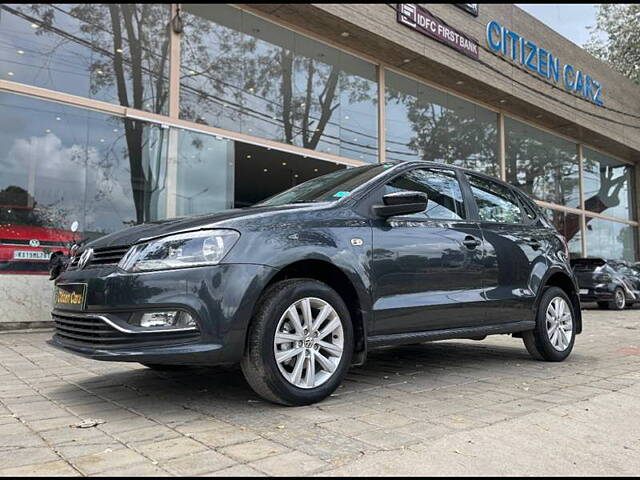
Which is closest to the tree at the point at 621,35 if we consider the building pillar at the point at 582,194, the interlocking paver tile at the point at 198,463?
the building pillar at the point at 582,194

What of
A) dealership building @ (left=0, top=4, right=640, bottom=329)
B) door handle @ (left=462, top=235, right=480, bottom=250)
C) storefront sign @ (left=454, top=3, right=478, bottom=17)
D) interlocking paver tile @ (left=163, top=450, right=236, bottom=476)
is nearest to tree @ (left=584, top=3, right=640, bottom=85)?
dealership building @ (left=0, top=4, right=640, bottom=329)

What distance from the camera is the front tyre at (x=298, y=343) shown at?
3234mm

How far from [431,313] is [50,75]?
7.53 m

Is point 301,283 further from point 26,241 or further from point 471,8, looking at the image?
point 471,8

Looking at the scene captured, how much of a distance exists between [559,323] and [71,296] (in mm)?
4360

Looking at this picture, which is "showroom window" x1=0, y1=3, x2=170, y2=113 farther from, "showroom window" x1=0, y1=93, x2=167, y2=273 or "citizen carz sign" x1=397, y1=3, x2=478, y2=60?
"citizen carz sign" x1=397, y1=3, x2=478, y2=60

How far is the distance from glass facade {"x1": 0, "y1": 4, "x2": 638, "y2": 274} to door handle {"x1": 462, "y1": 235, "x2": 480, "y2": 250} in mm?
713

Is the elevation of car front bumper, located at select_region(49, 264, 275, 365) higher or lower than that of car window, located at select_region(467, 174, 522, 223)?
lower

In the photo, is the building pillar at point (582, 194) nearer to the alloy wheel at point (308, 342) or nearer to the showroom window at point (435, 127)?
the showroom window at point (435, 127)

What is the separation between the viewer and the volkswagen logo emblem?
3.52m

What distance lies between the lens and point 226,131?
1052cm

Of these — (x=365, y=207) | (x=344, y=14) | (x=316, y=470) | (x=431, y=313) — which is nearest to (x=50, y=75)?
(x=344, y=14)

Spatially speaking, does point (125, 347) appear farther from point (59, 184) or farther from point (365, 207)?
point (59, 184)

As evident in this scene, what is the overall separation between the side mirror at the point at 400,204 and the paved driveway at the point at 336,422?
1273 mm
